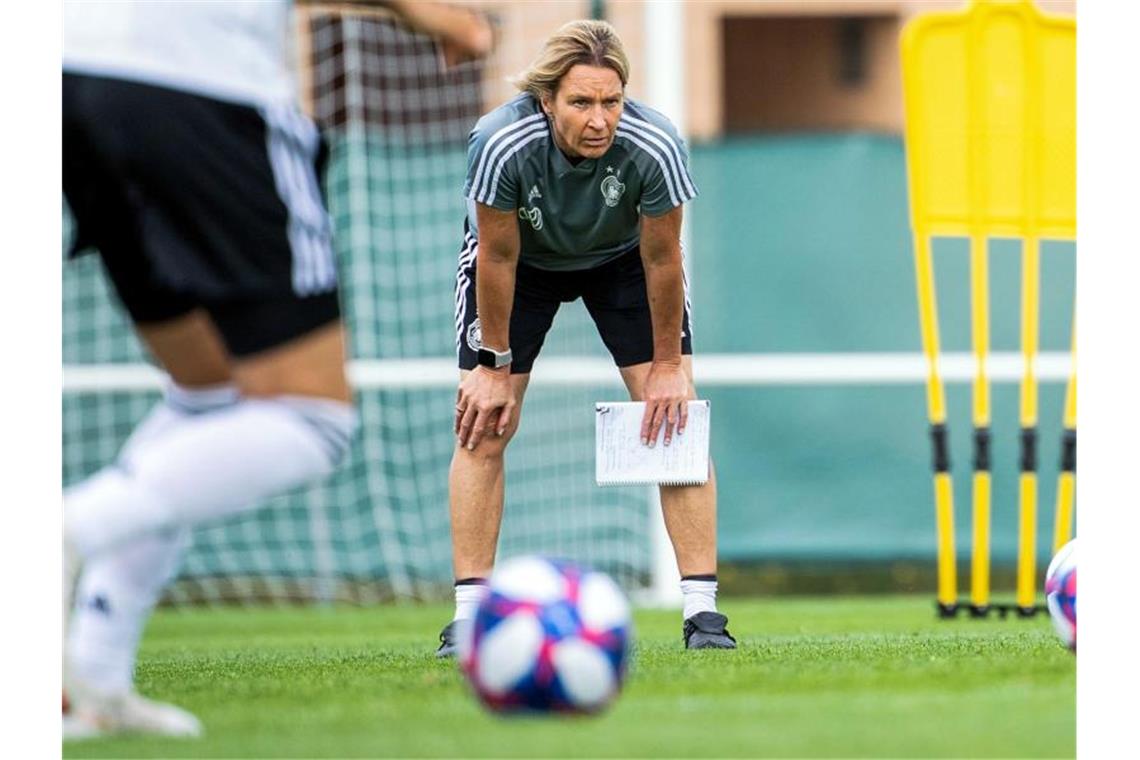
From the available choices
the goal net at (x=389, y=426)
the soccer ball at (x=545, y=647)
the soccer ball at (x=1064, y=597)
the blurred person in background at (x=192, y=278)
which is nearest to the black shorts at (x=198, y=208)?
the blurred person in background at (x=192, y=278)

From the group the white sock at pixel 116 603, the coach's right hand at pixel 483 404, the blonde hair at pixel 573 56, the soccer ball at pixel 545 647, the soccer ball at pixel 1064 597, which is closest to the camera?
the white sock at pixel 116 603

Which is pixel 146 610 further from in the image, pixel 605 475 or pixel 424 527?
pixel 424 527

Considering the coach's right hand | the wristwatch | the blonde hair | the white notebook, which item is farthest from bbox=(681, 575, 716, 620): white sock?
the blonde hair

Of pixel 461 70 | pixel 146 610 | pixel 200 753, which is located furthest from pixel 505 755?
pixel 461 70

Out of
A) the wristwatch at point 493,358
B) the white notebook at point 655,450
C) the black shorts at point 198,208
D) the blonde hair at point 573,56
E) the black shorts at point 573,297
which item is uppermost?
the blonde hair at point 573,56

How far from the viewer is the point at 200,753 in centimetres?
303

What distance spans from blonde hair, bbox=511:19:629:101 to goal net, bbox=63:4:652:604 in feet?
12.3

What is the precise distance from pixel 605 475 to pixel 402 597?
140 inches

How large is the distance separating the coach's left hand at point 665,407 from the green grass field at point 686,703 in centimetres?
56

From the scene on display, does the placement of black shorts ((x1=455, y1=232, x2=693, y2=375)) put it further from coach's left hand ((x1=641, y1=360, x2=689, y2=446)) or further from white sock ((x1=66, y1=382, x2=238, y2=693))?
white sock ((x1=66, y1=382, x2=238, y2=693))

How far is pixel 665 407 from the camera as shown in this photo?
4.86 m

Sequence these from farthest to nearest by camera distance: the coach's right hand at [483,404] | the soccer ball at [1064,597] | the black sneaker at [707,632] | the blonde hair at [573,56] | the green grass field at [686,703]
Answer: the coach's right hand at [483,404], the black sneaker at [707,632], the blonde hair at [573,56], the soccer ball at [1064,597], the green grass field at [686,703]

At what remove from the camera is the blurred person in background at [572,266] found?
4445mm

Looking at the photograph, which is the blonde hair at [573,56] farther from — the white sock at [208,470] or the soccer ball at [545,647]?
the soccer ball at [545,647]
